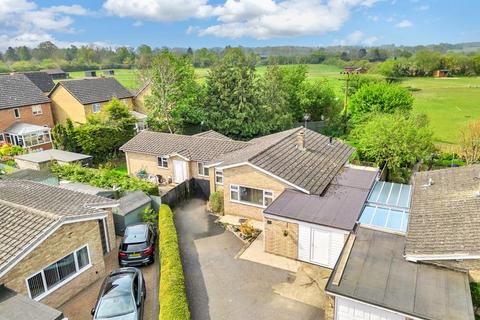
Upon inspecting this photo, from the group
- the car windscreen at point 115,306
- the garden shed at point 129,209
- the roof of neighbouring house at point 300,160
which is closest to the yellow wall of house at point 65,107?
the garden shed at point 129,209

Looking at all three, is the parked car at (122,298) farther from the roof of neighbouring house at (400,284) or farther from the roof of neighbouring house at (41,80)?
the roof of neighbouring house at (41,80)

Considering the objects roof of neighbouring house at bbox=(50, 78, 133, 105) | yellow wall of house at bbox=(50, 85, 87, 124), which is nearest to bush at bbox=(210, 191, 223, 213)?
yellow wall of house at bbox=(50, 85, 87, 124)

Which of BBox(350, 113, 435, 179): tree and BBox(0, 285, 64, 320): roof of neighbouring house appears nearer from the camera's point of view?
BBox(0, 285, 64, 320): roof of neighbouring house

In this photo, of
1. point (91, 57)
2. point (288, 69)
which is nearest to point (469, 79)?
point (288, 69)

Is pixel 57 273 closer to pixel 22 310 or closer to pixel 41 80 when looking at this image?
pixel 22 310

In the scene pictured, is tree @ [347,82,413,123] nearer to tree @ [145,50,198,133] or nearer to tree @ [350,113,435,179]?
tree @ [350,113,435,179]

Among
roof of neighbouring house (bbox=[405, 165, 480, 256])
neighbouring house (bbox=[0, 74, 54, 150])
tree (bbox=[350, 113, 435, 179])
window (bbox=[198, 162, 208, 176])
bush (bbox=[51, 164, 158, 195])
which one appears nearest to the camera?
roof of neighbouring house (bbox=[405, 165, 480, 256])
